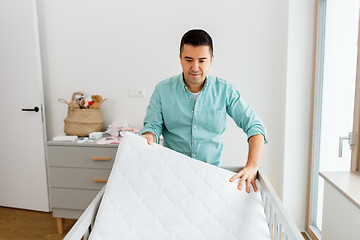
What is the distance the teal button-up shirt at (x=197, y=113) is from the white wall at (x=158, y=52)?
104 centimetres

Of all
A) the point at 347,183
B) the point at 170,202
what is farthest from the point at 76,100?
the point at 347,183

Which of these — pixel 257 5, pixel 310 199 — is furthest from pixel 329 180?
pixel 257 5

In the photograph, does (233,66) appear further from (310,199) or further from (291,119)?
(310,199)

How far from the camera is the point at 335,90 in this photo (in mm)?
2092

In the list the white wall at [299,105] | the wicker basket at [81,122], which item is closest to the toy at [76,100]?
the wicker basket at [81,122]

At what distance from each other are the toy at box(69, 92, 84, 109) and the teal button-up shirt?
1209mm

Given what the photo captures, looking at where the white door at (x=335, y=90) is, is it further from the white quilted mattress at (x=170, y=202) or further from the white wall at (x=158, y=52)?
the white quilted mattress at (x=170, y=202)

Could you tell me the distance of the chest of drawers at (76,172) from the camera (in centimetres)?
237

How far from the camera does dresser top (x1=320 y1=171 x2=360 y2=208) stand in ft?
4.36

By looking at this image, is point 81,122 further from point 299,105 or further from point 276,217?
point 276,217

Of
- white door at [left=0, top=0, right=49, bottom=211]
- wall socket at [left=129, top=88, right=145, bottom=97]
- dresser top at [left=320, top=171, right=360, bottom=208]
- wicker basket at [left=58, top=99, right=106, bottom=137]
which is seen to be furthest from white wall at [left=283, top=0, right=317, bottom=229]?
white door at [left=0, top=0, right=49, bottom=211]

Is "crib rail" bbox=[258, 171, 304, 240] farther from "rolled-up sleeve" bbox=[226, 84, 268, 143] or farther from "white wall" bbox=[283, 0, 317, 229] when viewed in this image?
"white wall" bbox=[283, 0, 317, 229]

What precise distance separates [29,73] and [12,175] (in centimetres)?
98

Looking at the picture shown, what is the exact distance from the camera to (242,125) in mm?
1524
